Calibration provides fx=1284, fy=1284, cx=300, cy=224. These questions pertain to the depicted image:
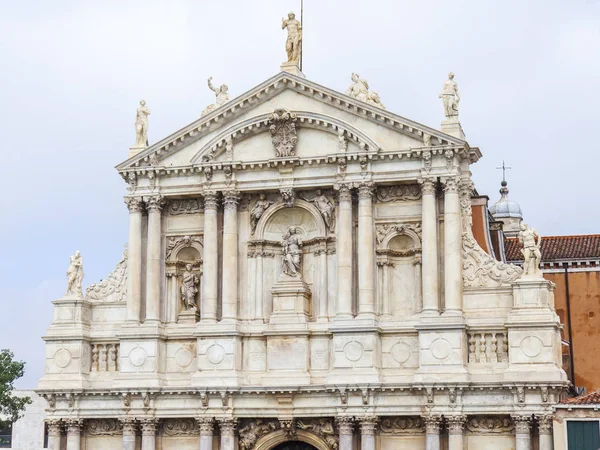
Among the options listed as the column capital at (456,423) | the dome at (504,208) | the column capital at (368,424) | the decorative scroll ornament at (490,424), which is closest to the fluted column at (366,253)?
the column capital at (368,424)

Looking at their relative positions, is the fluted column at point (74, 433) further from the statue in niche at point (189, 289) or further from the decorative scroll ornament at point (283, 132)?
Answer: the decorative scroll ornament at point (283, 132)

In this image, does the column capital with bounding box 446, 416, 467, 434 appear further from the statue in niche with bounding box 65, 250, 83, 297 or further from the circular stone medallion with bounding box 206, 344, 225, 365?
the statue in niche with bounding box 65, 250, 83, 297

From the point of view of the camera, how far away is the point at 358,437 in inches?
1280

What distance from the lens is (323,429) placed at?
32.9 m

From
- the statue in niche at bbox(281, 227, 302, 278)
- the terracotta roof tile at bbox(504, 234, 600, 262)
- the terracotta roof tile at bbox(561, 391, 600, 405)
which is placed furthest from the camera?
the terracotta roof tile at bbox(504, 234, 600, 262)

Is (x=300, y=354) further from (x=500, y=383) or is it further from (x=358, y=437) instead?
(x=500, y=383)

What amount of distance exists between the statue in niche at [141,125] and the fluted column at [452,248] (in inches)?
343

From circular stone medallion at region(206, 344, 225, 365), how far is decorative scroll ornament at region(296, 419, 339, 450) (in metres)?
2.63

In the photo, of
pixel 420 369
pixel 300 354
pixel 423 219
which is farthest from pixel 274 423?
pixel 423 219

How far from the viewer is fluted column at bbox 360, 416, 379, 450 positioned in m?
32.0

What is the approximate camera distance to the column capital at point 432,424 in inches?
1241

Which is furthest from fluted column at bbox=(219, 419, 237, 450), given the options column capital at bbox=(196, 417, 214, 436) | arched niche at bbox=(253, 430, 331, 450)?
arched niche at bbox=(253, 430, 331, 450)

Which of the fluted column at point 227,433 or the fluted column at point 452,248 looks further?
the fluted column at point 227,433

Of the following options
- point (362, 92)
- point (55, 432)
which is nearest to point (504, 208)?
point (362, 92)
